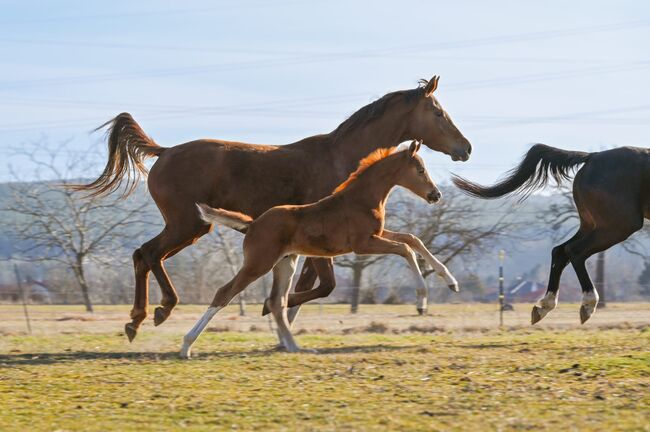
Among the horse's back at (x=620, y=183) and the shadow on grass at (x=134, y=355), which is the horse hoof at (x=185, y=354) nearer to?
the shadow on grass at (x=134, y=355)

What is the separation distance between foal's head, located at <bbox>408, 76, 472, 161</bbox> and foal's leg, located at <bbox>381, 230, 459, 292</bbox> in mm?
2055

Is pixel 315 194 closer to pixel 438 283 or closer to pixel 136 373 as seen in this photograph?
pixel 136 373

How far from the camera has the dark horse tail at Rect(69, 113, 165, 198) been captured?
11.8 meters

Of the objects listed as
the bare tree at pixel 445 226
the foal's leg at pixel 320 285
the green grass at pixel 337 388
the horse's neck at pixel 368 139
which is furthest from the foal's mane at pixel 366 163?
the bare tree at pixel 445 226

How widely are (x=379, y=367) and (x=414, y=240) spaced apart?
160 centimetres

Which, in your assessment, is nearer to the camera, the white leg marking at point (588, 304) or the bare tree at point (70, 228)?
the white leg marking at point (588, 304)

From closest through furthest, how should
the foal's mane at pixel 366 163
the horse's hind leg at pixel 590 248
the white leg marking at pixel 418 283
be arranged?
1. the white leg marking at pixel 418 283
2. the foal's mane at pixel 366 163
3. the horse's hind leg at pixel 590 248

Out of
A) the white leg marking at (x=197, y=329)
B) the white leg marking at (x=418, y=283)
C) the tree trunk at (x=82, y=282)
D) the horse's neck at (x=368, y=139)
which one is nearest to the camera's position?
the white leg marking at (x=418, y=283)

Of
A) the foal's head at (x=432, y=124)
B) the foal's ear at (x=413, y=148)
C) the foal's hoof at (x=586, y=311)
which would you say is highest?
the foal's head at (x=432, y=124)

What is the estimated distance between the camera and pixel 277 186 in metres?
11.0

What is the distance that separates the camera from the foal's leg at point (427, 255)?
9.15 metres

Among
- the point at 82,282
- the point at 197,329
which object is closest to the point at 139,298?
the point at 197,329

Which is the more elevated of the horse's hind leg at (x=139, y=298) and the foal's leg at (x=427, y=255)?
the foal's leg at (x=427, y=255)

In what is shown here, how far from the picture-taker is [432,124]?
11508 mm
